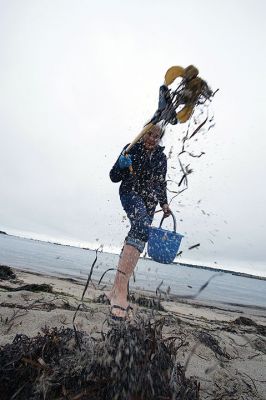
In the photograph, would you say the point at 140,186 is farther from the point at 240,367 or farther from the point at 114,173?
the point at 240,367

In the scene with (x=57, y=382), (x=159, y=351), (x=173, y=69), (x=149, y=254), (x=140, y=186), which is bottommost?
(x=57, y=382)

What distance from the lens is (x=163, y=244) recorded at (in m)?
3.14

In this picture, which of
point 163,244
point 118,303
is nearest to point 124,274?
point 118,303

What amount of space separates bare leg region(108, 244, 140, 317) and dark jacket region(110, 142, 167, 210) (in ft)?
2.09

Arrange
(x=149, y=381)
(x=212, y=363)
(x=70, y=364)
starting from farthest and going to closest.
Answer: (x=212, y=363)
(x=70, y=364)
(x=149, y=381)

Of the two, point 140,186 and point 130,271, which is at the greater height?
point 140,186

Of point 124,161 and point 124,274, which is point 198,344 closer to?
point 124,274

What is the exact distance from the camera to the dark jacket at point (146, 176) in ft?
11.0

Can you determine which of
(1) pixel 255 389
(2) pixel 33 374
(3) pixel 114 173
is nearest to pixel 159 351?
(2) pixel 33 374

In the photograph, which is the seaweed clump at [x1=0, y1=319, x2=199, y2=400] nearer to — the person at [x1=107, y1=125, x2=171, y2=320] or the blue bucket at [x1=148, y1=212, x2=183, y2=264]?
the person at [x1=107, y1=125, x2=171, y2=320]

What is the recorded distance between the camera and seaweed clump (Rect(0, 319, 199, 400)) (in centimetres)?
139

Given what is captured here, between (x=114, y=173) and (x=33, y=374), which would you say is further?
(x=114, y=173)

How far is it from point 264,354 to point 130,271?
156cm

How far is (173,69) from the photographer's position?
354cm
